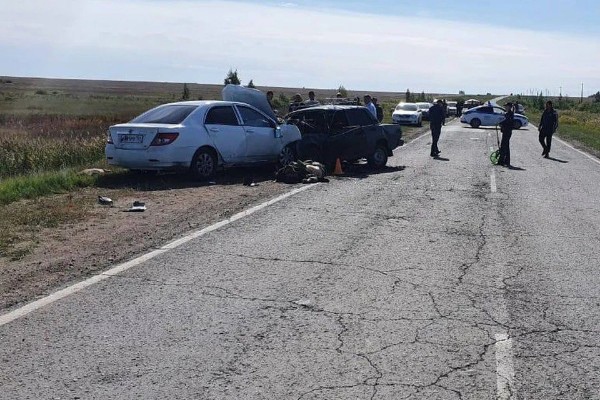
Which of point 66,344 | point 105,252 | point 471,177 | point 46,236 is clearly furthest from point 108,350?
point 471,177

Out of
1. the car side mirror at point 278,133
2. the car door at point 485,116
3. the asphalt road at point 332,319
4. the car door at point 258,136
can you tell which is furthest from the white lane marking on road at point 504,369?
the car door at point 485,116

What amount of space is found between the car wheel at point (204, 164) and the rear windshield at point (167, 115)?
2.48ft

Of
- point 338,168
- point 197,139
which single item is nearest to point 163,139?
point 197,139

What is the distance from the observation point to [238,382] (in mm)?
4926

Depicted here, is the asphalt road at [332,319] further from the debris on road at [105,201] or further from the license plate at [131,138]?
the license plate at [131,138]

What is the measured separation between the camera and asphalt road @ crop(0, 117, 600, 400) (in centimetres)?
494

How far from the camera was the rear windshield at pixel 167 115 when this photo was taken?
49.4 ft

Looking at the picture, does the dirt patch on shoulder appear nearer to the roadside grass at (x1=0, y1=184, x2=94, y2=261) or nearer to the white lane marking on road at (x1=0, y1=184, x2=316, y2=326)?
the roadside grass at (x1=0, y1=184, x2=94, y2=261)

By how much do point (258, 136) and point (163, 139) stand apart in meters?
2.71

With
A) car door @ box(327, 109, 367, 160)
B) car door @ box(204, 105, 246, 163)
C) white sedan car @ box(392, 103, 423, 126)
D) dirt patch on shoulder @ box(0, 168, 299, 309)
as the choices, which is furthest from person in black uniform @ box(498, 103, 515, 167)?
white sedan car @ box(392, 103, 423, 126)

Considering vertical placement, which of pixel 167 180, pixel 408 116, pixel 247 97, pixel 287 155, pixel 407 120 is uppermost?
pixel 247 97

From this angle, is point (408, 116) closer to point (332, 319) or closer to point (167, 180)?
point (167, 180)

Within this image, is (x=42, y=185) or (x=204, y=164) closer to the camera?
(x=42, y=185)

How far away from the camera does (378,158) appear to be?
19219 mm
